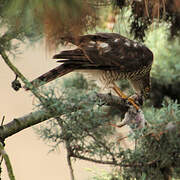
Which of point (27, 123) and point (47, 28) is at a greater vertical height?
point (47, 28)

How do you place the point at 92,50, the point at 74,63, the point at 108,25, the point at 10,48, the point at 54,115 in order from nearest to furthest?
the point at 54,115 → the point at 10,48 → the point at 92,50 → the point at 74,63 → the point at 108,25

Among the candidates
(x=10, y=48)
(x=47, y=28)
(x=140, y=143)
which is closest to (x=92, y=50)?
(x=10, y=48)

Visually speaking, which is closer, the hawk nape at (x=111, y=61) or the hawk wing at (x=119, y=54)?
the hawk nape at (x=111, y=61)

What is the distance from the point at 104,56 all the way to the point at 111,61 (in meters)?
0.08

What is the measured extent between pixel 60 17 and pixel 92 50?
0.71 metres

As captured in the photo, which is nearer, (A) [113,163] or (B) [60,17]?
(B) [60,17]

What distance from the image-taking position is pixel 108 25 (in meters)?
1.90

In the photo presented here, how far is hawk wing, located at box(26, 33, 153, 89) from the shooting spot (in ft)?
4.00

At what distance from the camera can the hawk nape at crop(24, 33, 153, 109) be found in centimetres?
128

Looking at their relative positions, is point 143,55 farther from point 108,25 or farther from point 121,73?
point 108,25

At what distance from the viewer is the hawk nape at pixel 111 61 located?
128cm

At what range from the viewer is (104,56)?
4.78 ft

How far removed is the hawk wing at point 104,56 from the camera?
4.00ft

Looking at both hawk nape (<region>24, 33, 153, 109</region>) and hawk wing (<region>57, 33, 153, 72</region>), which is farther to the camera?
hawk wing (<region>57, 33, 153, 72</region>)
